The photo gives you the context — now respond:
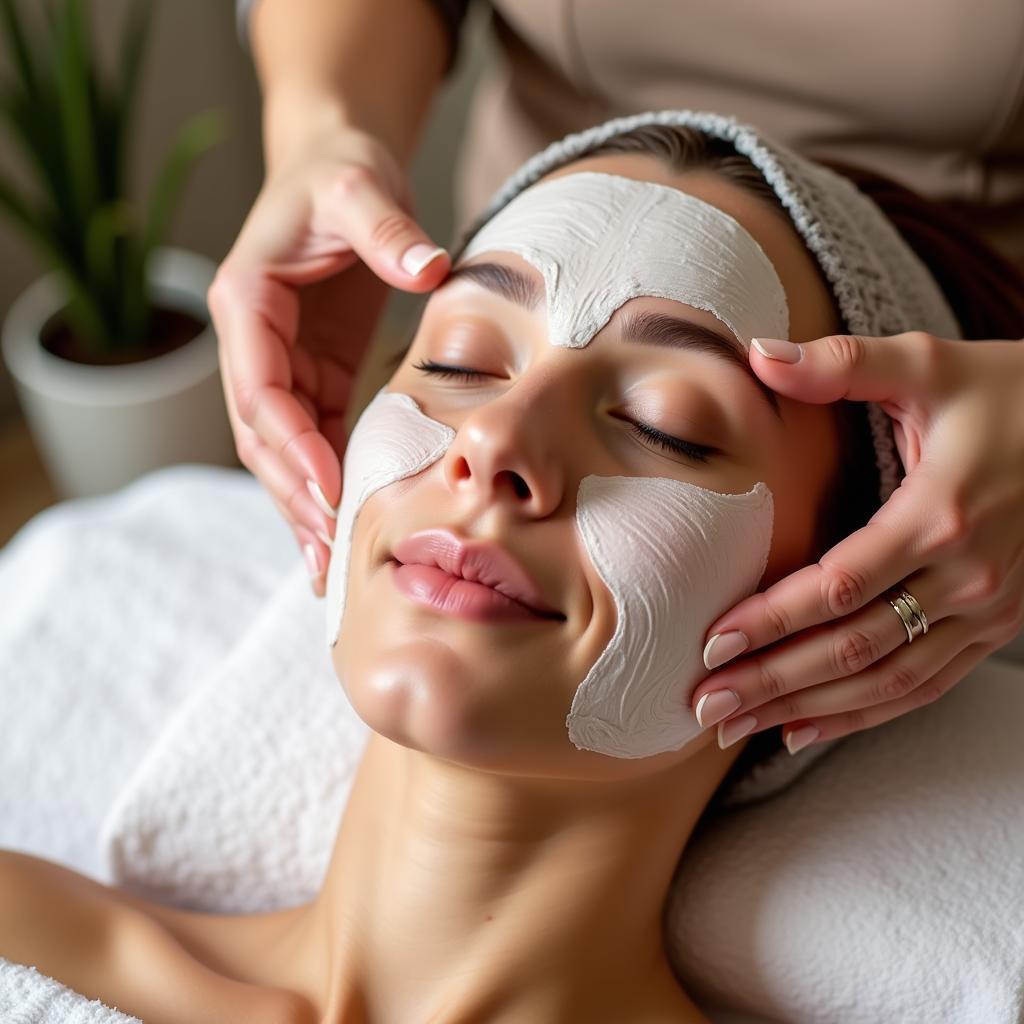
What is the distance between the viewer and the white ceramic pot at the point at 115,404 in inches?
79.2

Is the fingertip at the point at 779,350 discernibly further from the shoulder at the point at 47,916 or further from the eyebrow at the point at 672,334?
the shoulder at the point at 47,916

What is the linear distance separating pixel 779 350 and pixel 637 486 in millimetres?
133

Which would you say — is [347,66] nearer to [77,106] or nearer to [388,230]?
[388,230]

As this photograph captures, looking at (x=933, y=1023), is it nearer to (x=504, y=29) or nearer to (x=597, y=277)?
(x=597, y=277)

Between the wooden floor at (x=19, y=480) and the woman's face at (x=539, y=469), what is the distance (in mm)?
1663

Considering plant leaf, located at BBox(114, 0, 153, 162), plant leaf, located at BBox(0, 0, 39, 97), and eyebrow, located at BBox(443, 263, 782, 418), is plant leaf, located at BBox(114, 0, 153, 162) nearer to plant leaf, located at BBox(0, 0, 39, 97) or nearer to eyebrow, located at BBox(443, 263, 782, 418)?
plant leaf, located at BBox(0, 0, 39, 97)

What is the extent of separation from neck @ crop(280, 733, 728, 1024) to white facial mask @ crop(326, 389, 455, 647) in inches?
5.7

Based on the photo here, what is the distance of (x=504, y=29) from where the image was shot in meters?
1.45

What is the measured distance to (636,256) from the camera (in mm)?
902

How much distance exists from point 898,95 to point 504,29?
485mm

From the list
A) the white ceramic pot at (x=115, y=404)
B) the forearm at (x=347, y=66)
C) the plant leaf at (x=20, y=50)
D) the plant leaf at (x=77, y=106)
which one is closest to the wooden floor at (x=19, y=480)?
the white ceramic pot at (x=115, y=404)

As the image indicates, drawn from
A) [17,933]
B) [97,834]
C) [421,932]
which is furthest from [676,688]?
[97,834]

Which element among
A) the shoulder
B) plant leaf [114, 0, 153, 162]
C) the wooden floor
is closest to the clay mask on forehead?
the shoulder

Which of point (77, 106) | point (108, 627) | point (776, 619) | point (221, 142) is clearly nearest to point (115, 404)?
point (77, 106)
